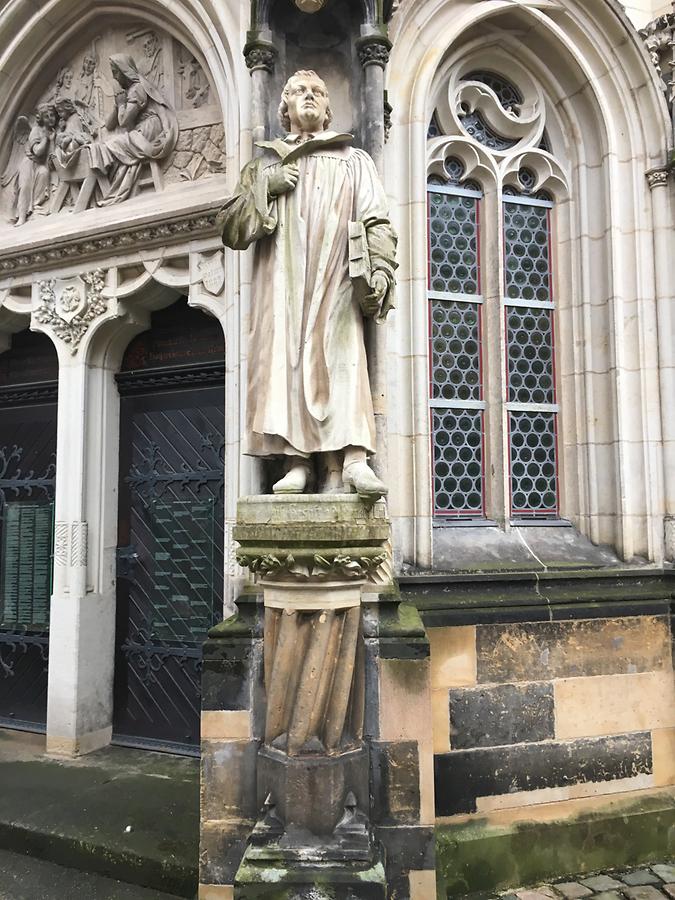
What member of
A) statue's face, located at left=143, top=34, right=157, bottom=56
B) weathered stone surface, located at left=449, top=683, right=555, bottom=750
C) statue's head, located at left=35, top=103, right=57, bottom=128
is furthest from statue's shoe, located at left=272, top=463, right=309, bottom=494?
statue's head, located at left=35, top=103, right=57, bottom=128

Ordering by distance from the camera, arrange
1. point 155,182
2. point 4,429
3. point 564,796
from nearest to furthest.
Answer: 1. point 564,796
2. point 155,182
3. point 4,429

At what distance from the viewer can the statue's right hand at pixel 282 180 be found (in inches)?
110

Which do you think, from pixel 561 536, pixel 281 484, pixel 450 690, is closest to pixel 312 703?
pixel 281 484

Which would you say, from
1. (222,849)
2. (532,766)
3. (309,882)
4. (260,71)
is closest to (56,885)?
(222,849)

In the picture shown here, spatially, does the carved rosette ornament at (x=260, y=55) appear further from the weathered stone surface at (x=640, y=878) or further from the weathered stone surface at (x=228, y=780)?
the weathered stone surface at (x=640, y=878)

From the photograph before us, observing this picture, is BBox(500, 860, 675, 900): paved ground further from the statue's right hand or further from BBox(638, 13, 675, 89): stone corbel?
BBox(638, 13, 675, 89): stone corbel

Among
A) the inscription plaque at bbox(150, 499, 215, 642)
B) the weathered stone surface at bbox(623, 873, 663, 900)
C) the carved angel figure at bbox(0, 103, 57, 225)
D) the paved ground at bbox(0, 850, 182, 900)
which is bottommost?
the weathered stone surface at bbox(623, 873, 663, 900)

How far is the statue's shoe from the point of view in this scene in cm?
273

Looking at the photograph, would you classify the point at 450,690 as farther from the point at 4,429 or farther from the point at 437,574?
the point at 4,429

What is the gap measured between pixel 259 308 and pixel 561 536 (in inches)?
91.3

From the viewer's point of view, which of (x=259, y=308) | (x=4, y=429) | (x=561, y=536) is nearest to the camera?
(x=259, y=308)

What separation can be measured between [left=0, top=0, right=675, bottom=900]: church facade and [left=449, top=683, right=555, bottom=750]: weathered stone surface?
0.02 metres

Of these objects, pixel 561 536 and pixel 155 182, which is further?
pixel 155 182

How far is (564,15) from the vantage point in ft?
13.6
